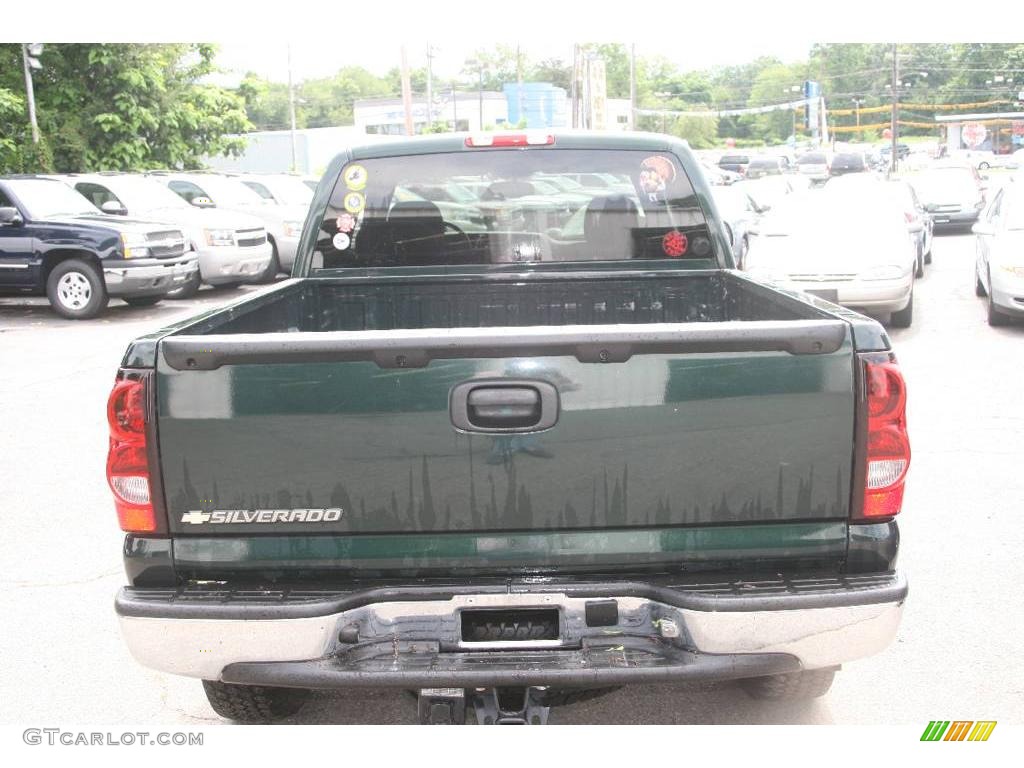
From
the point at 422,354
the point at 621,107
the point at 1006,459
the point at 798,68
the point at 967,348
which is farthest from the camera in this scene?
the point at 798,68

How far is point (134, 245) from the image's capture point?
14.5 m

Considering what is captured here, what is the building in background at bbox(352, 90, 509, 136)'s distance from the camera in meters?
105

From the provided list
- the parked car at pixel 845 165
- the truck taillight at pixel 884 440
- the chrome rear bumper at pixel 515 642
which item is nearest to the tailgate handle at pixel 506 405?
the chrome rear bumper at pixel 515 642

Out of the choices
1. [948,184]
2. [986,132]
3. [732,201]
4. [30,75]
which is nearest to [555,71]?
[986,132]

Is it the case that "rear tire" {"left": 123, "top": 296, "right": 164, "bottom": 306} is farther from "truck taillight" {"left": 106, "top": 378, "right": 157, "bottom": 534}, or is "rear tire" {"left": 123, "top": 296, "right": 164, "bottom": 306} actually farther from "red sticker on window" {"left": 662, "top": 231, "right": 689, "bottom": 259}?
"truck taillight" {"left": 106, "top": 378, "right": 157, "bottom": 534}

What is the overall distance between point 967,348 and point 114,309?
37.3 ft

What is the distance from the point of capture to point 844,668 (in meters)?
4.32

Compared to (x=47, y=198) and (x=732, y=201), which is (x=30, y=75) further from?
(x=732, y=201)

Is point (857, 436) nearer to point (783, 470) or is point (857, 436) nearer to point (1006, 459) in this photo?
point (783, 470)

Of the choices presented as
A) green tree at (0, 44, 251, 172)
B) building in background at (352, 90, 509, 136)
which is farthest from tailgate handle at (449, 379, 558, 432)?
building in background at (352, 90, 509, 136)

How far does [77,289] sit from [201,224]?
7.56 ft

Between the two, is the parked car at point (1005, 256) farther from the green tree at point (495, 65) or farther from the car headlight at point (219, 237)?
the green tree at point (495, 65)

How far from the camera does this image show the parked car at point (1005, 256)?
468 inches

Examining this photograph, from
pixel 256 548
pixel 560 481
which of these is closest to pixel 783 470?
pixel 560 481
